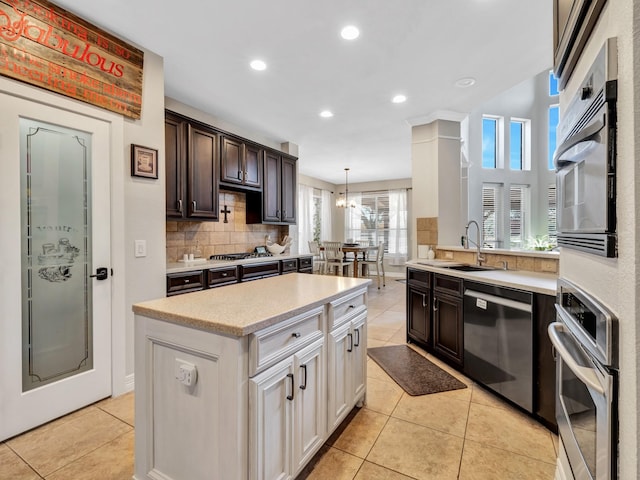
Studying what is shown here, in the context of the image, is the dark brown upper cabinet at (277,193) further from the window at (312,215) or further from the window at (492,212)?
the window at (492,212)

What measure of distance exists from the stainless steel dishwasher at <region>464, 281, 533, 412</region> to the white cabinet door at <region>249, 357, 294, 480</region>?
5.18 ft

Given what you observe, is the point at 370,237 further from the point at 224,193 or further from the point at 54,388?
the point at 54,388

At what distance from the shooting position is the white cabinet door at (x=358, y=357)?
76.6 inches

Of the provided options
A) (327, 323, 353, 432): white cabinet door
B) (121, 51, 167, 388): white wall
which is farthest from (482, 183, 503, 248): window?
(121, 51, 167, 388): white wall

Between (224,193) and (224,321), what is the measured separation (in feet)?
10.8

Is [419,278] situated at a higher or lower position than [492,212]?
lower

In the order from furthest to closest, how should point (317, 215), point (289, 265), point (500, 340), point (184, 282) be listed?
point (317, 215), point (289, 265), point (184, 282), point (500, 340)

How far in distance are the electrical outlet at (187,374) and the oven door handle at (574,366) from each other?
130cm

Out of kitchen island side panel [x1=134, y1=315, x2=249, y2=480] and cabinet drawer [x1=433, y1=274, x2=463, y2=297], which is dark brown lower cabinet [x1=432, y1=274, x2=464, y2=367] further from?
kitchen island side panel [x1=134, y1=315, x2=249, y2=480]

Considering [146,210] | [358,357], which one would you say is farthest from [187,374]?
[146,210]

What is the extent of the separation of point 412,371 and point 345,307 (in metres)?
1.32

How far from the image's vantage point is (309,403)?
1.47 meters

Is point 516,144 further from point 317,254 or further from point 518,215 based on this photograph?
point 317,254

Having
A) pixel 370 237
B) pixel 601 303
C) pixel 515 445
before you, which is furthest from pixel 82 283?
pixel 370 237
